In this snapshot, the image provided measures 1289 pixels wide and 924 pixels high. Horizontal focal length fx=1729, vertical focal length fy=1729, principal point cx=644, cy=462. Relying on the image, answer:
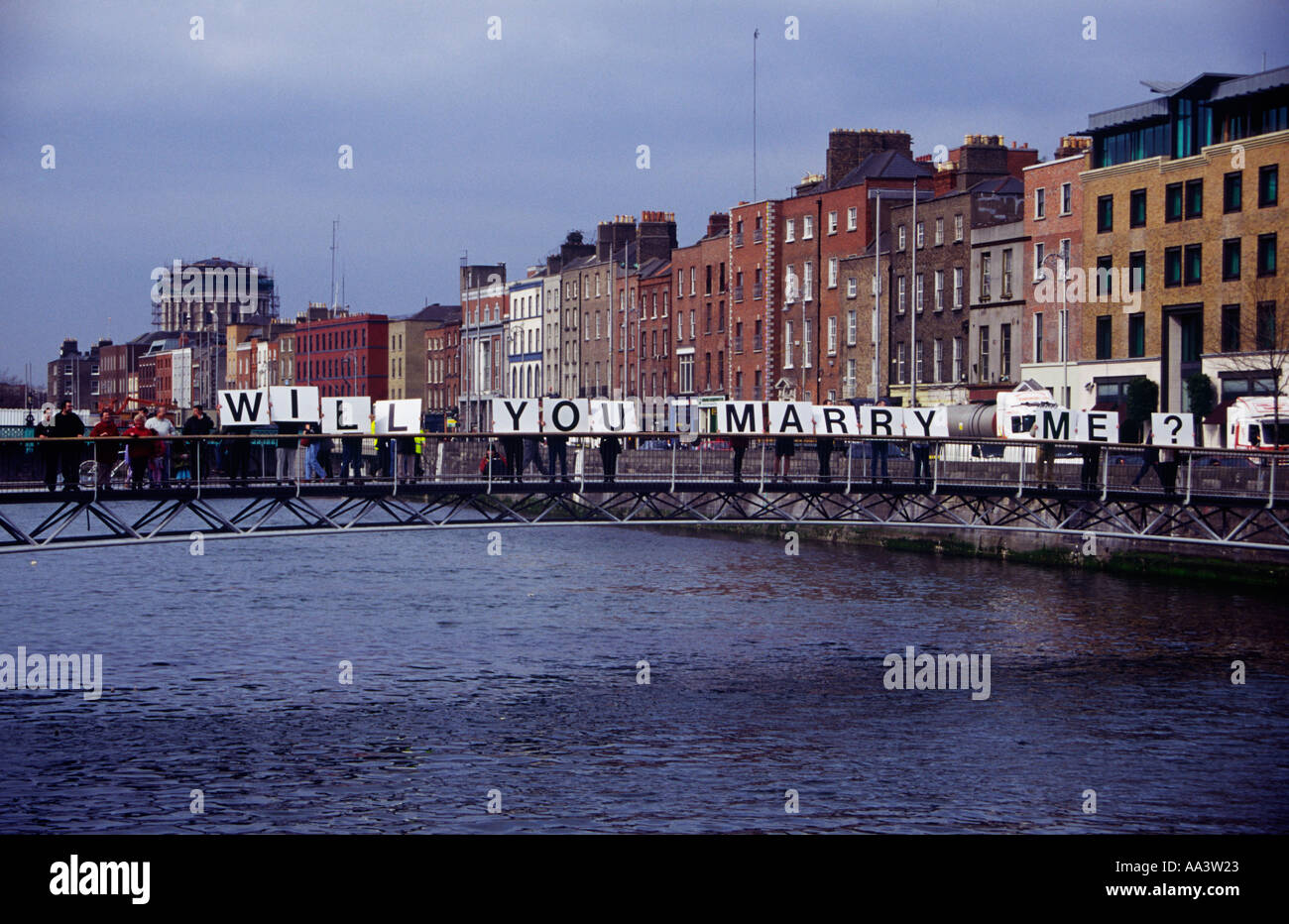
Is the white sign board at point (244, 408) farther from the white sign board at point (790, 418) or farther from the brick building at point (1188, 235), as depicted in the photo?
the brick building at point (1188, 235)

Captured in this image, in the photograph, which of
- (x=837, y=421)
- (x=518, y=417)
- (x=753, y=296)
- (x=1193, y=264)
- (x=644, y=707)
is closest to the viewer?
(x=644, y=707)

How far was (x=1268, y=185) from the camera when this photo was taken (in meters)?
69.6

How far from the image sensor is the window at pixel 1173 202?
74.9 m

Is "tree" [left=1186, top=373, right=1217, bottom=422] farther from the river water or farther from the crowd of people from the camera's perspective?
the crowd of people

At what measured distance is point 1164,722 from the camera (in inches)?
1314

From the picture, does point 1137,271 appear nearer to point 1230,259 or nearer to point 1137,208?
point 1137,208

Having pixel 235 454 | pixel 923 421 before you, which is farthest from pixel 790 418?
pixel 235 454

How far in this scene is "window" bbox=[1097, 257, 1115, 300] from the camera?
258 ft

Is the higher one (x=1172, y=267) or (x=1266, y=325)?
(x=1172, y=267)

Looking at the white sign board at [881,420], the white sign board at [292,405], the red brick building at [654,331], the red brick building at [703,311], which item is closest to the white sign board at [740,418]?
the white sign board at [881,420]

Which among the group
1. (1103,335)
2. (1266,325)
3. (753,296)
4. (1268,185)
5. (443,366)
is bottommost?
(1266,325)

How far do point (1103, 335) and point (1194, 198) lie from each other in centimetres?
837

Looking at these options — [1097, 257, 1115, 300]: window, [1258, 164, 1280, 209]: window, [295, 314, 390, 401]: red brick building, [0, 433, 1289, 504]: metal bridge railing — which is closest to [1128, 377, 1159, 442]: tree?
[1097, 257, 1115, 300]: window
